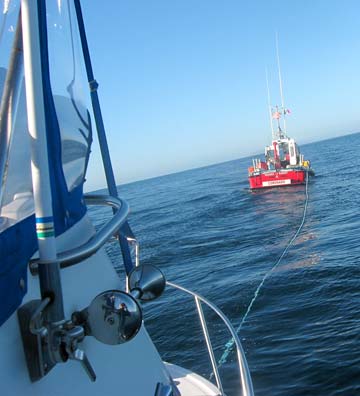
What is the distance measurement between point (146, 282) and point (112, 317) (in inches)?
27.0

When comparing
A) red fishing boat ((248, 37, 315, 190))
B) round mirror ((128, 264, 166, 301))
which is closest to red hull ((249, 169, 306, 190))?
red fishing boat ((248, 37, 315, 190))

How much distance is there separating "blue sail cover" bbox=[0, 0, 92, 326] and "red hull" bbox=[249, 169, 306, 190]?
2804cm

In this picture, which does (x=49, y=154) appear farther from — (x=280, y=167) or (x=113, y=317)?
(x=280, y=167)

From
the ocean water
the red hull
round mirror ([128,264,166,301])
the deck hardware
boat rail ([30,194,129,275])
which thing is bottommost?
the ocean water

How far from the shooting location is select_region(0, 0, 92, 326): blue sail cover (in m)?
1.27

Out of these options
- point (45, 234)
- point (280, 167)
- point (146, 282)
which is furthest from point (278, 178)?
point (45, 234)

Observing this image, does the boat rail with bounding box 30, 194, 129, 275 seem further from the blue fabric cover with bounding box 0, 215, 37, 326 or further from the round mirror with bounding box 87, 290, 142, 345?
the round mirror with bounding box 87, 290, 142, 345

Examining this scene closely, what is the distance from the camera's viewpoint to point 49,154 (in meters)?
1.45

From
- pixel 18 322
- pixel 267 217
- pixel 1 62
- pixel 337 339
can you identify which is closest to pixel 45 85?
pixel 1 62

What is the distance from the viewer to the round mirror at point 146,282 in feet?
6.37

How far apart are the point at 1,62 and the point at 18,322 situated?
0.81 m

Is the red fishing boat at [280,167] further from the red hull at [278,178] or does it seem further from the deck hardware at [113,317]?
the deck hardware at [113,317]

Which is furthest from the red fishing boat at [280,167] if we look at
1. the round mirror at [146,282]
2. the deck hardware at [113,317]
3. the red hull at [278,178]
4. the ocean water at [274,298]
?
the deck hardware at [113,317]

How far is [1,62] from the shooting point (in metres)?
1.43
